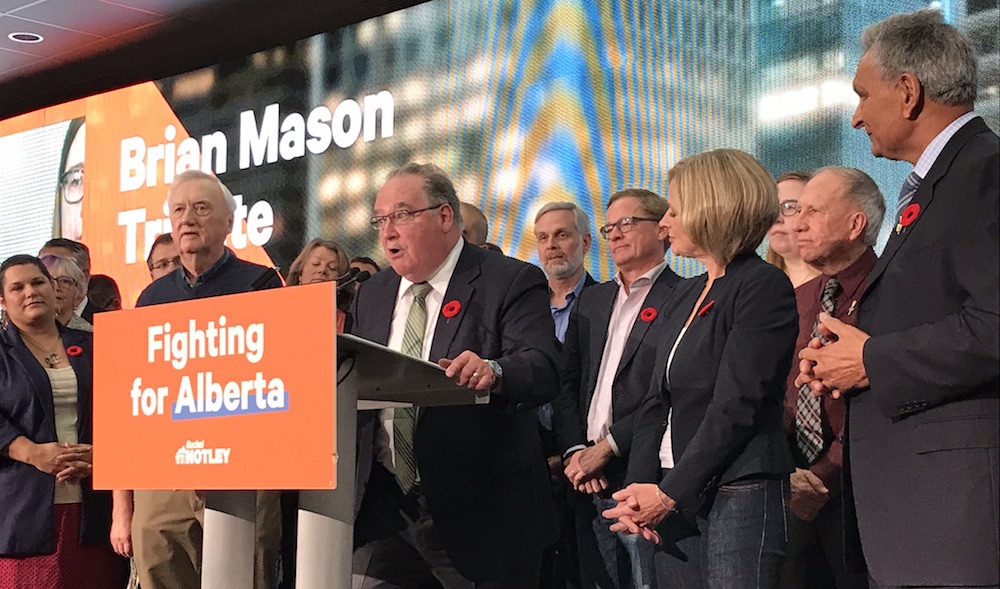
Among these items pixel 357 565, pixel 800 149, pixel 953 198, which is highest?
pixel 800 149

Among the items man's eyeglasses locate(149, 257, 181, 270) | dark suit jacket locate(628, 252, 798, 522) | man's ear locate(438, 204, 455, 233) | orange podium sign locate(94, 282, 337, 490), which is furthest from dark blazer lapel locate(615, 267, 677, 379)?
man's eyeglasses locate(149, 257, 181, 270)

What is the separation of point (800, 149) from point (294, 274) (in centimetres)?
216

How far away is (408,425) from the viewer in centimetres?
307

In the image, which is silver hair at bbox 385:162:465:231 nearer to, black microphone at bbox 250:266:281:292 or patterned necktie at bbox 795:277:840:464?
Result: black microphone at bbox 250:266:281:292

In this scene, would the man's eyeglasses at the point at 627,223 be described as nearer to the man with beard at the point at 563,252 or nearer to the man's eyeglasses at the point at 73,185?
the man with beard at the point at 563,252

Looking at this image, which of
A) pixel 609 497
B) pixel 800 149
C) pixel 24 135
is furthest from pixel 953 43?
pixel 24 135

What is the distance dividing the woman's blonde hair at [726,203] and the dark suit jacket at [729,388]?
0.20ft

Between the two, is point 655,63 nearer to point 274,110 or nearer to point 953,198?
point 274,110

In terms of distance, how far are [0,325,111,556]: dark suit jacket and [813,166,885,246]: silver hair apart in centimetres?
294

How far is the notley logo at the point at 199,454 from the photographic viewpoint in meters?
2.27

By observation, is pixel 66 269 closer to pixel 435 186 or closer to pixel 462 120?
pixel 462 120

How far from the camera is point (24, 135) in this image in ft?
27.3

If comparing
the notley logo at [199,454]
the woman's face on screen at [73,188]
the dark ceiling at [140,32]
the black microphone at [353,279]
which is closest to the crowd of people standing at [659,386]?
the black microphone at [353,279]

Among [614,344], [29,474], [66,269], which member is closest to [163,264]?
[66,269]
